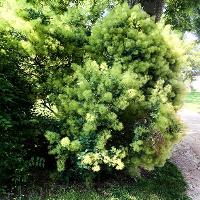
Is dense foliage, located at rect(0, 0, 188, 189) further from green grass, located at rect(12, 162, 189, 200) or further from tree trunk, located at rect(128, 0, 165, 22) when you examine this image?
tree trunk, located at rect(128, 0, 165, 22)

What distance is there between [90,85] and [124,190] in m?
2.17

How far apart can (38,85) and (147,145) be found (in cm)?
235

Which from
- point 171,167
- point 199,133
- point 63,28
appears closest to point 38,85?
point 63,28

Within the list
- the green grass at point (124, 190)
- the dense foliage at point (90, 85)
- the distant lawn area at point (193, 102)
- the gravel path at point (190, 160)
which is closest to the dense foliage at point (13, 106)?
the dense foliage at point (90, 85)

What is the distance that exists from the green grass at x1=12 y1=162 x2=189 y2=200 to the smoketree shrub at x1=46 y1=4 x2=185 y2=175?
1.29 ft

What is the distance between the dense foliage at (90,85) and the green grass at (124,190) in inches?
15.7

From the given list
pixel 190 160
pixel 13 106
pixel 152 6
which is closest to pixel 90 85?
pixel 13 106

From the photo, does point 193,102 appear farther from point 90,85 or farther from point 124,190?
point 90,85

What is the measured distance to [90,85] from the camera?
23.0ft

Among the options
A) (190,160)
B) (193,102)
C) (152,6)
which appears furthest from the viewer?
(193,102)

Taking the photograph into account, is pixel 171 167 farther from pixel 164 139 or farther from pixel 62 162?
pixel 62 162

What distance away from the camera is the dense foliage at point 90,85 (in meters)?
6.96

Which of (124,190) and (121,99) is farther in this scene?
(124,190)

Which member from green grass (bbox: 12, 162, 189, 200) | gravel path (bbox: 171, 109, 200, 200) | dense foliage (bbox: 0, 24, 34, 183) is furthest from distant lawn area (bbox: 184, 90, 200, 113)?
dense foliage (bbox: 0, 24, 34, 183)
